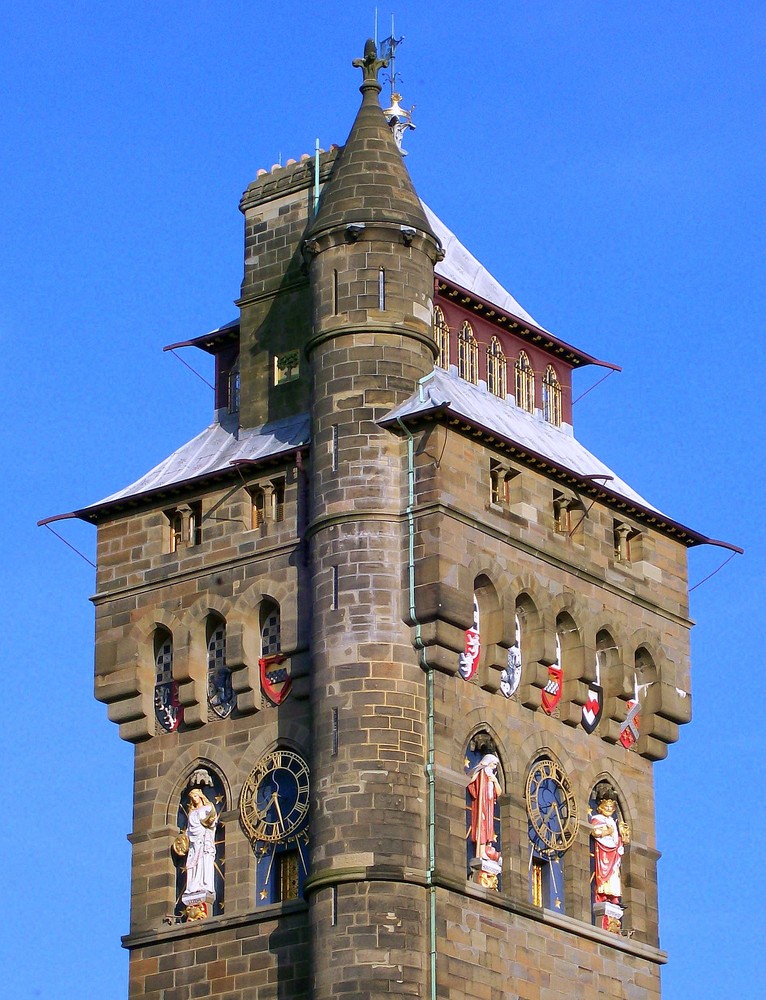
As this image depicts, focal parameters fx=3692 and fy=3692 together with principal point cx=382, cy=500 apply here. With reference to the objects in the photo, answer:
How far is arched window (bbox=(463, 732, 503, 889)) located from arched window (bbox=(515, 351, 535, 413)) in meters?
8.08

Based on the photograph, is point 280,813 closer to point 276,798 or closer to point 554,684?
point 276,798

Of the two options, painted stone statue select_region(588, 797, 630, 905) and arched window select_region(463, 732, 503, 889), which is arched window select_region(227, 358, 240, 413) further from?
painted stone statue select_region(588, 797, 630, 905)

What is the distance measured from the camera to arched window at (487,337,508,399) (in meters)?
68.2

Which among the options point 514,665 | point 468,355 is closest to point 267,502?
point 468,355

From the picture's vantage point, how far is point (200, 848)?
2532 inches

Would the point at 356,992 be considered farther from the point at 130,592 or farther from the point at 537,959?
the point at 130,592

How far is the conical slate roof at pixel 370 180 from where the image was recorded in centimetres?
6506

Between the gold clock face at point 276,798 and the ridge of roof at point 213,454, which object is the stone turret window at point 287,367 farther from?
the gold clock face at point 276,798

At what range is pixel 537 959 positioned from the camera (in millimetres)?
62531

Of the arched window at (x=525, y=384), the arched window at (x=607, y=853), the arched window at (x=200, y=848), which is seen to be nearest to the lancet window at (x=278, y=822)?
the arched window at (x=200, y=848)

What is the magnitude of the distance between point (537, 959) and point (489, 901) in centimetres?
155

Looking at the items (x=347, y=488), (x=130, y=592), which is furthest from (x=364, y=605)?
(x=130, y=592)

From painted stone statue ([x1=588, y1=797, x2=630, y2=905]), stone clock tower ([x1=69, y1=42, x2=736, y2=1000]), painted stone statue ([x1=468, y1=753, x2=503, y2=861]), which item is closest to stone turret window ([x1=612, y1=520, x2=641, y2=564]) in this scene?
stone clock tower ([x1=69, y1=42, x2=736, y2=1000])

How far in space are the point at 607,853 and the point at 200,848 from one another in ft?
23.8
